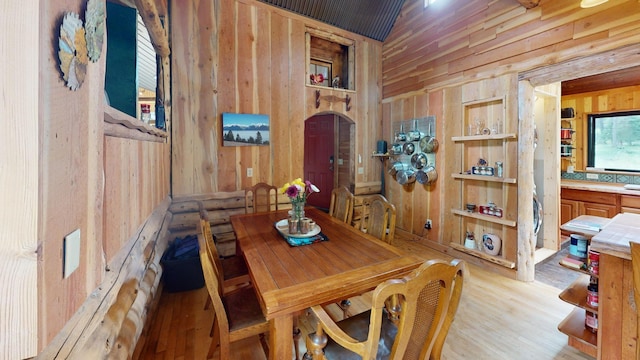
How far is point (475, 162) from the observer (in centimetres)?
335

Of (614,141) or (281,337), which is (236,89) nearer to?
(281,337)

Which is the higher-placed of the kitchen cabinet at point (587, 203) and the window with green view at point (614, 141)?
the window with green view at point (614, 141)

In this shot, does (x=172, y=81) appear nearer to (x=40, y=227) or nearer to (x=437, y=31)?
(x=40, y=227)

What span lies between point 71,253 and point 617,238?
254cm

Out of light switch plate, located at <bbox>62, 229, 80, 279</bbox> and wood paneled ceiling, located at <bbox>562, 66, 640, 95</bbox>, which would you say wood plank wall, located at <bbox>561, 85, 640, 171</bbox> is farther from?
light switch plate, located at <bbox>62, 229, 80, 279</bbox>

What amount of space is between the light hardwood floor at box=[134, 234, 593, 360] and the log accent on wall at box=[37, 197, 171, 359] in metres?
0.45

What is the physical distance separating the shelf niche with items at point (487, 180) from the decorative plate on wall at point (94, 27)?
3530mm

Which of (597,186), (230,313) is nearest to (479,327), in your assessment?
(230,313)

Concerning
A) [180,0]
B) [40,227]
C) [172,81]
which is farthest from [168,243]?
[180,0]

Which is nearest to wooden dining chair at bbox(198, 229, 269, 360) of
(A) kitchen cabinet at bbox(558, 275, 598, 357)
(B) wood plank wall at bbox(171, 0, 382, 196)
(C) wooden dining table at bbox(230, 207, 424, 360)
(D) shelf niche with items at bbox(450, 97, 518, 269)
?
(C) wooden dining table at bbox(230, 207, 424, 360)

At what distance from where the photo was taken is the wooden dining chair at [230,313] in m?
1.33

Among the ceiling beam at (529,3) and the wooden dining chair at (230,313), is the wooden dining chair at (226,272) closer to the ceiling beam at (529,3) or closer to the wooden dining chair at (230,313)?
the wooden dining chair at (230,313)

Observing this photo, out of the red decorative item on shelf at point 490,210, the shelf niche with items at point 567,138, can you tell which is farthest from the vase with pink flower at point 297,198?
the shelf niche with items at point 567,138
